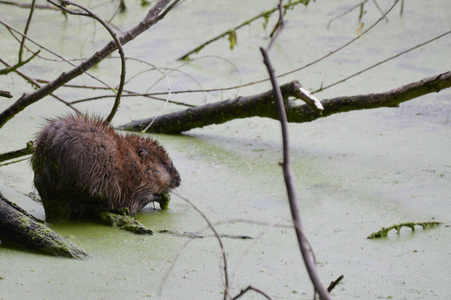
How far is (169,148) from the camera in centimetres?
407

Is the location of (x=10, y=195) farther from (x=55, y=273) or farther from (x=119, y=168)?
(x=55, y=273)

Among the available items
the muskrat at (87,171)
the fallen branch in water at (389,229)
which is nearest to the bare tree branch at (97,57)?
the muskrat at (87,171)

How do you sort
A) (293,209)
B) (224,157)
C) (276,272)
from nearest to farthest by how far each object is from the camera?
(293,209)
(276,272)
(224,157)

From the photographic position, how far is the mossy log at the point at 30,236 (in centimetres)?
237

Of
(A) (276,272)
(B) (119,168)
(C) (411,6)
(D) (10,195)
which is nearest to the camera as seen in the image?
(A) (276,272)

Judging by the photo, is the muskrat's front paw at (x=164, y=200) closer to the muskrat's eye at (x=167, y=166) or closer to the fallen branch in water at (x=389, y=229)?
the muskrat's eye at (x=167, y=166)

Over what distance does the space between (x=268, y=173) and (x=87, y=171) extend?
1.27m

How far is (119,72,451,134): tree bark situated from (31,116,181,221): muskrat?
1.04 m

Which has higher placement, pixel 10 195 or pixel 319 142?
pixel 319 142

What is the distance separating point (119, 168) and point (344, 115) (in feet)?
7.27

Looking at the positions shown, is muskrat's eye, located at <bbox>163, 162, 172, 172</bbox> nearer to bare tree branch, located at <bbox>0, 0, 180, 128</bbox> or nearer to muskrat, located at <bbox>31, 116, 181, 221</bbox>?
muskrat, located at <bbox>31, 116, 181, 221</bbox>

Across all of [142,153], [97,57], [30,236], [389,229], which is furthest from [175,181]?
[389,229]

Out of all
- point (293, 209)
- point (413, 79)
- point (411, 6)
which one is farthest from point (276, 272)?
point (411, 6)

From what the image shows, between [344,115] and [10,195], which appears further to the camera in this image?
[344,115]
